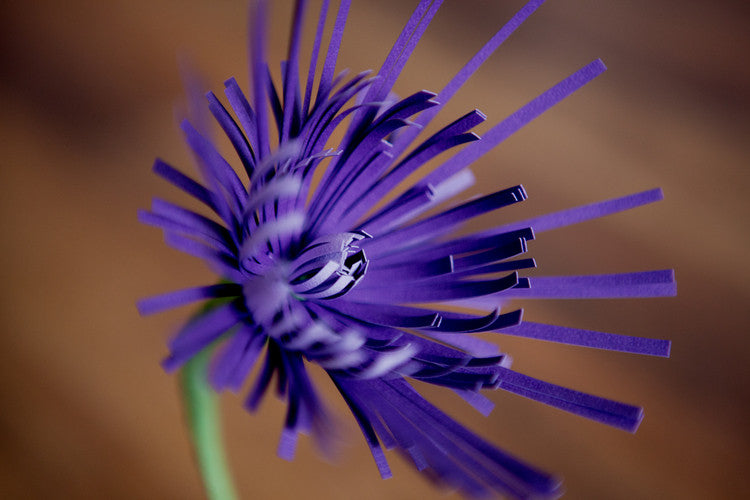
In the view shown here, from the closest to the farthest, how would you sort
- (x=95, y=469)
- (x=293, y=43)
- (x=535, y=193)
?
(x=293, y=43) → (x=95, y=469) → (x=535, y=193)

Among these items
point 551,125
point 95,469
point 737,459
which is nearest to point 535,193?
point 551,125

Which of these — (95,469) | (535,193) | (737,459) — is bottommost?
(95,469)

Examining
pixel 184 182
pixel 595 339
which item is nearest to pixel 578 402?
pixel 595 339

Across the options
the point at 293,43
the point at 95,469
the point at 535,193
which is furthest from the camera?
the point at 535,193

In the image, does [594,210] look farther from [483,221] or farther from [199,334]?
[483,221]

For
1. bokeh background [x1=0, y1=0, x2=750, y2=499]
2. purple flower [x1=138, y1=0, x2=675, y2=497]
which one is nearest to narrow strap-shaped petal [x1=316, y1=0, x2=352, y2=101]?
purple flower [x1=138, y1=0, x2=675, y2=497]

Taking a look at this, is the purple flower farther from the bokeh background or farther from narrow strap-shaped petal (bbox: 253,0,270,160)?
the bokeh background

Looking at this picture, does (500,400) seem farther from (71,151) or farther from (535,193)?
(71,151)
